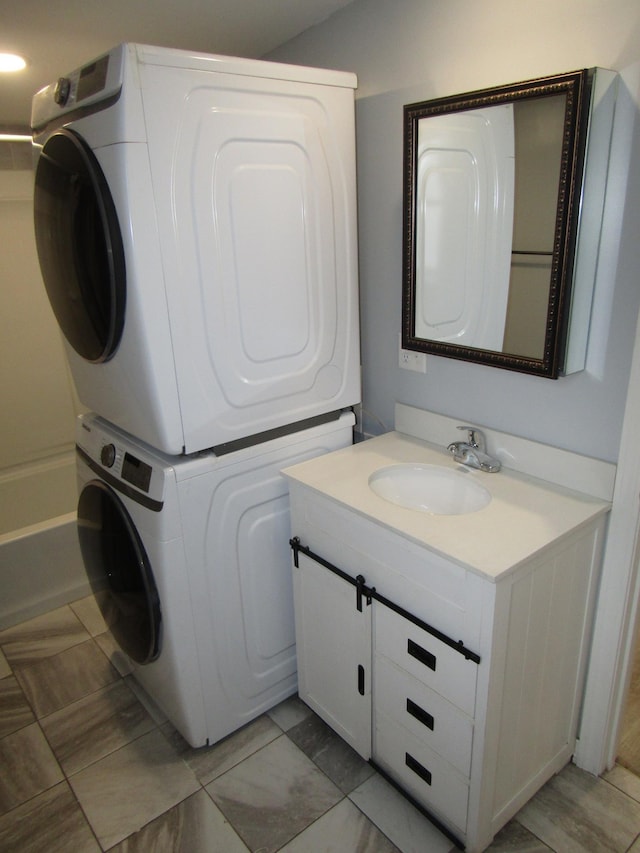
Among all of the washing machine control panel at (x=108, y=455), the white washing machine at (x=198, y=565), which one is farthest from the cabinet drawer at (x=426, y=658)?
the washing machine control panel at (x=108, y=455)

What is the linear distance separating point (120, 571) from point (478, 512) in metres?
1.08

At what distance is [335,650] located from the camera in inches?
64.9

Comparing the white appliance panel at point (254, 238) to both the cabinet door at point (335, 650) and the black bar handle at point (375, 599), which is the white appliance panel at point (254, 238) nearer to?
the black bar handle at point (375, 599)

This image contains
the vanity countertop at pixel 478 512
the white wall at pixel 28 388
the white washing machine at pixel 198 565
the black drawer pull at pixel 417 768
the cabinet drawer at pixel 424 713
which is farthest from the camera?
the white wall at pixel 28 388

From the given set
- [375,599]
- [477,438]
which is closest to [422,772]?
[375,599]

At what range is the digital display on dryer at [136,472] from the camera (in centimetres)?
154

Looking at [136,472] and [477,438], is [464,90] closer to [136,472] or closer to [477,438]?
[477,438]

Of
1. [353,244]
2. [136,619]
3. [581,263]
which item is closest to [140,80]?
[353,244]

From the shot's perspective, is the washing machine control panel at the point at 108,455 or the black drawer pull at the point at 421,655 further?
the washing machine control panel at the point at 108,455

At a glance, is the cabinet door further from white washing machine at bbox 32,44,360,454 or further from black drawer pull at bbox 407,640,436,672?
white washing machine at bbox 32,44,360,454

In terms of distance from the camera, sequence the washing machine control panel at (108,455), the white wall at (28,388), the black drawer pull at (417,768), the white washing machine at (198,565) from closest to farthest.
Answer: the black drawer pull at (417,768)
the white washing machine at (198,565)
the washing machine control panel at (108,455)
the white wall at (28,388)

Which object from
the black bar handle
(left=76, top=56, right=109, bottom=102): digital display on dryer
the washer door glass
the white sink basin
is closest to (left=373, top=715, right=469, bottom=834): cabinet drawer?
the black bar handle

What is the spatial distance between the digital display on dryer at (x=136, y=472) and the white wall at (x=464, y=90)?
0.81 meters

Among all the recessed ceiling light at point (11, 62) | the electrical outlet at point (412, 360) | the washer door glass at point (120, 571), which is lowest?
the washer door glass at point (120, 571)
